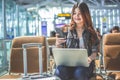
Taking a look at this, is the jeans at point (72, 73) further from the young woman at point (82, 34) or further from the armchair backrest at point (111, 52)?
the armchair backrest at point (111, 52)

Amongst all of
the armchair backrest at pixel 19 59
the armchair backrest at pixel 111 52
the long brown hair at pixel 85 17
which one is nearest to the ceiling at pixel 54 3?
the armchair backrest at pixel 111 52

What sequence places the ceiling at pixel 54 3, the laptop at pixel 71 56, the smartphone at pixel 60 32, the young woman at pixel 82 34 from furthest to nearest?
the ceiling at pixel 54 3
the young woman at pixel 82 34
the smartphone at pixel 60 32
the laptop at pixel 71 56

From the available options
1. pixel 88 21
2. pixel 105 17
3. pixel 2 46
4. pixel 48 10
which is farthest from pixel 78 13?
pixel 105 17

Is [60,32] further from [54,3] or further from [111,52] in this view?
[54,3]

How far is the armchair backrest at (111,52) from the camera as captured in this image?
4.20 metres

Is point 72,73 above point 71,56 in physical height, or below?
below

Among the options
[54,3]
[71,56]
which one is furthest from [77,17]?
[54,3]

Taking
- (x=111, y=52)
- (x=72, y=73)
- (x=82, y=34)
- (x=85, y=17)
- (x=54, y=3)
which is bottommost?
(x=72, y=73)

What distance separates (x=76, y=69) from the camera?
297 cm

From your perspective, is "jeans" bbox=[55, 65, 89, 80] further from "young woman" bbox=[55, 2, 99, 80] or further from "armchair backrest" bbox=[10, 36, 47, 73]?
"armchair backrest" bbox=[10, 36, 47, 73]

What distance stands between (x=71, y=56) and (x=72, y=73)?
249 mm

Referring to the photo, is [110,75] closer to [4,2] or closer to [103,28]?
[4,2]

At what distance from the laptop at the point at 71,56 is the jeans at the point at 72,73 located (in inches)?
1.6

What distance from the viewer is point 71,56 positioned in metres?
2.88
